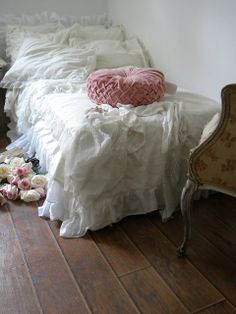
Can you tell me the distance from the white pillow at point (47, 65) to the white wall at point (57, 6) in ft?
1.86

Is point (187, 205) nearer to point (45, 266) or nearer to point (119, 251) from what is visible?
point (119, 251)

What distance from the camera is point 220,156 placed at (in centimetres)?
141

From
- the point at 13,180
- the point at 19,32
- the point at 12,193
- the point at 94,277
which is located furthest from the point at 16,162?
the point at 19,32

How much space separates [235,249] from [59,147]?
1.11 m

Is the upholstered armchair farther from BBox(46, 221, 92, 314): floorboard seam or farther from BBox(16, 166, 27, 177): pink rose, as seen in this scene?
BBox(16, 166, 27, 177): pink rose

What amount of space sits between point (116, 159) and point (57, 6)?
82.3 inches

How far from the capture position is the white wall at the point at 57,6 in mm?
3009

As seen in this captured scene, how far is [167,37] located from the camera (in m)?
2.62

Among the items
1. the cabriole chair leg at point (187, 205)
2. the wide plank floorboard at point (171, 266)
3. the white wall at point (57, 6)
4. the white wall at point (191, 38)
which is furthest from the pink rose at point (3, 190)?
the white wall at point (57, 6)

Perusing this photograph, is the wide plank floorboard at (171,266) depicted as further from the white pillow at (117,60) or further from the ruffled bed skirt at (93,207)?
the white pillow at (117,60)

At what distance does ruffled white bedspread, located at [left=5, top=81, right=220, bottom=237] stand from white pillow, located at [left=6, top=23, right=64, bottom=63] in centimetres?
115

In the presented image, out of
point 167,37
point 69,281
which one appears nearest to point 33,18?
point 167,37

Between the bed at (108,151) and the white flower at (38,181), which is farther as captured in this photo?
the white flower at (38,181)

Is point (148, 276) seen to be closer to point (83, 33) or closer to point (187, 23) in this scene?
point (187, 23)
